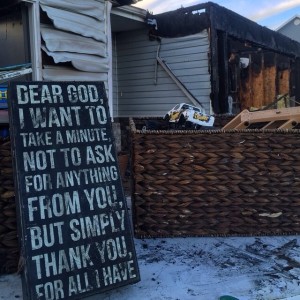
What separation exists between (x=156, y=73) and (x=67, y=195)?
555 cm

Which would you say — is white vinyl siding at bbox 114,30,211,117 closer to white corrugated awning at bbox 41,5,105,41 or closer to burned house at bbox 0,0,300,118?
burned house at bbox 0,0,300,118

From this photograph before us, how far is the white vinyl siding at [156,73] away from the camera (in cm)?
703

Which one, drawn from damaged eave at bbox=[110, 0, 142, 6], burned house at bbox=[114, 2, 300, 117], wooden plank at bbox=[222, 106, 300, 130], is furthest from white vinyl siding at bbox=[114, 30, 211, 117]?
wooden plank at bbox=[222, 106, 300, 130]

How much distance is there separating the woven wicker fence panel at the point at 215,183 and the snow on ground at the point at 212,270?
0.14 metres

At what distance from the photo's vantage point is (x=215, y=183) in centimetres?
339

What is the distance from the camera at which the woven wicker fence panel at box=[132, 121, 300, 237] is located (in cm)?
334

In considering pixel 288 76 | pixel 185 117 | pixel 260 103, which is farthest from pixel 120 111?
pixel 288 76

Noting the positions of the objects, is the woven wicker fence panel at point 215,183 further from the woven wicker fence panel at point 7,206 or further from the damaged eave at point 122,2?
the damaged eave at point 122,2

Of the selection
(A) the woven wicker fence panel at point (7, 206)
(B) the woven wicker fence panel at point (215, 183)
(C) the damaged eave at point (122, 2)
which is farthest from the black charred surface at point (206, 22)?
(A) the woven wicker fence panel at point (7, 206)

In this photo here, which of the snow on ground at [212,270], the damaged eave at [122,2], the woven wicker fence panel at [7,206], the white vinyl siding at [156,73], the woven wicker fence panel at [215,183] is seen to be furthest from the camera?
the white vinyl siding at [156,73]

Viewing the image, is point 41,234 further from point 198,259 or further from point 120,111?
point 120,111

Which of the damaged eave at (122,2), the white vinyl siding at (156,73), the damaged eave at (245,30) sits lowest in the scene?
the white vinyl siding at (156,73)

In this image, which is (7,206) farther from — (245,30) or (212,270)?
(245,30)

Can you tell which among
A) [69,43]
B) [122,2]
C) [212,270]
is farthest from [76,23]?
[212,270]
